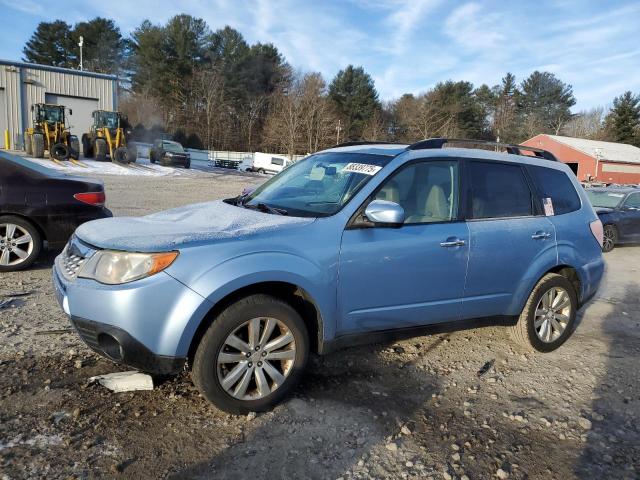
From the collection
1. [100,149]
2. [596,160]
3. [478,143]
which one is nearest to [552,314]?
[478,143]

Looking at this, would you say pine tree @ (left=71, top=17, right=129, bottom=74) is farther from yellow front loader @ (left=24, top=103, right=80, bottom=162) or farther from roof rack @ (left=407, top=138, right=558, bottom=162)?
roof rack @ (left=407, top=138, right=558, bottom=162)

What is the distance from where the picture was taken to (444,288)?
393 cm

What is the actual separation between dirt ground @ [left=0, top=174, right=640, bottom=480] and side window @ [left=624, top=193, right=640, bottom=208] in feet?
28.3

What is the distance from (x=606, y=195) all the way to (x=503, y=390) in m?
10.5

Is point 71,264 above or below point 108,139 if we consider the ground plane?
below

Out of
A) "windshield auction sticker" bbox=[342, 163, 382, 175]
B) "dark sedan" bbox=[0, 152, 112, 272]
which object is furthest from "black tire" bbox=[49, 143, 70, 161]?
"windshield auction sticker" bbox=[342, 163, 382, 175]

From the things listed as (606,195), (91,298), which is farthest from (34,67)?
(91,298)

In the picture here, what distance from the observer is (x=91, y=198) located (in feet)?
20.7

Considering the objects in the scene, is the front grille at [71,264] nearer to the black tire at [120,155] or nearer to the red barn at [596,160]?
the black tire at [120,155]

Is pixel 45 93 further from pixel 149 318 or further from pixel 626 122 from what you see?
pixel 626 122

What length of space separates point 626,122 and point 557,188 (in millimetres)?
79550

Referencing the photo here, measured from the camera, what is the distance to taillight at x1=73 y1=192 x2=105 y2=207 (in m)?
6.23

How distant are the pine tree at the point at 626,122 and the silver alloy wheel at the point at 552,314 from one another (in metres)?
79.1

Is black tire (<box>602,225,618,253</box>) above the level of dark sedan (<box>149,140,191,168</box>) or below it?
below
